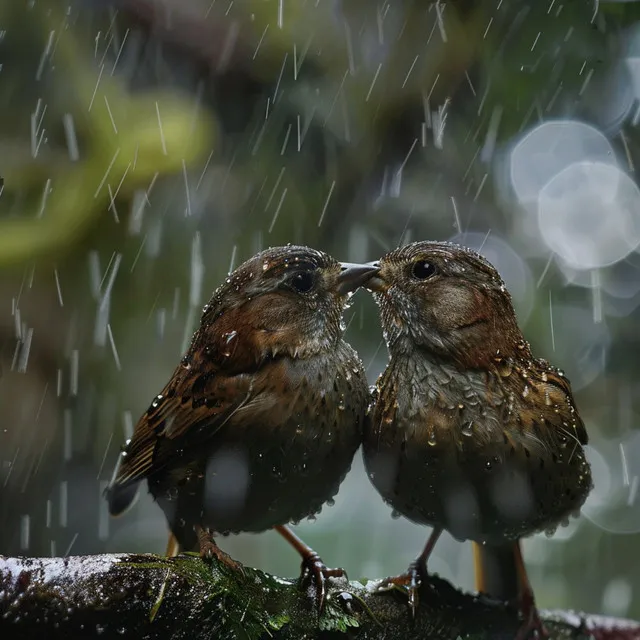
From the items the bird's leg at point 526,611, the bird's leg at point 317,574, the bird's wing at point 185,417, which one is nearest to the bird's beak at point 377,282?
the bird's wing at point 185,417

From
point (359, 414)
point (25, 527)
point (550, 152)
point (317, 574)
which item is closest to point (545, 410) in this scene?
point (359, 414)

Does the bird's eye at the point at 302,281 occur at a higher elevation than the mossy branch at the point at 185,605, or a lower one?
higher

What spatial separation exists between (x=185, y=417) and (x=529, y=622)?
106cm

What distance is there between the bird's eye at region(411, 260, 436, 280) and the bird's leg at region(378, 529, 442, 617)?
0.65 meters

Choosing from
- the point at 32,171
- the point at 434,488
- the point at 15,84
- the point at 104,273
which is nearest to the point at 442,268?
the point at 434,488

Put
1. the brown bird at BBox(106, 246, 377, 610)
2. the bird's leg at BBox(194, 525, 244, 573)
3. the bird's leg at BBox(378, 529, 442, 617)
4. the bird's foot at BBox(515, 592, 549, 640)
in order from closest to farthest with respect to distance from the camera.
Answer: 1. the bird's leg at BBox(194, 525, 244, 573)
2. the brown bird at BBox(106, 246, 377, 610)
3. the bird's leg at BBox(378, 529, 442, 617)
4. the bird's foot at BBox(515, 592, 549, 640)

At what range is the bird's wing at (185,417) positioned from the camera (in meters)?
1.85

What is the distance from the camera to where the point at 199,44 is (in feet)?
10.3

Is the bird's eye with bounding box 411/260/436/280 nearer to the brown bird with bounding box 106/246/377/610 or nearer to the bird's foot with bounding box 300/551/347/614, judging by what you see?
the brown bird with bounding box 106/246/377/610

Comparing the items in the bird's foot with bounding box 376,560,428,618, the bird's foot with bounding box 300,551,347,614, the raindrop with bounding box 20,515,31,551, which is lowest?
the raindrop with bounding box 20,515,31,551

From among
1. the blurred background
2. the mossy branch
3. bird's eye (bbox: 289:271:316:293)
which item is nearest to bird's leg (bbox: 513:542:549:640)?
the mossy branch

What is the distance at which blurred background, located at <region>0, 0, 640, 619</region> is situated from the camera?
2939 mm

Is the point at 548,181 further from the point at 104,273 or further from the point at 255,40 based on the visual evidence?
the point at 104,273

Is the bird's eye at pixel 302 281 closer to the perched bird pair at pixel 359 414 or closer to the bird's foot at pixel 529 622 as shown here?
the perched bird pair at pixel 359 414
